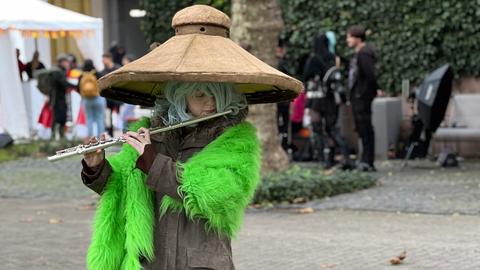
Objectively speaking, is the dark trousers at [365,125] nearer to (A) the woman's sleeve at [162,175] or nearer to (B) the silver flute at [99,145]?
(B) the silver flute at [99,145]

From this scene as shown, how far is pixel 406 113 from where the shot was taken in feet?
50.5

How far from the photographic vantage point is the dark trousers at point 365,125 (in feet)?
42.4

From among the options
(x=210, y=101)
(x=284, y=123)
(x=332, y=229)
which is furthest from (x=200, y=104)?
(x=284, y=123)

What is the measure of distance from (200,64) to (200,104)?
0.20 m

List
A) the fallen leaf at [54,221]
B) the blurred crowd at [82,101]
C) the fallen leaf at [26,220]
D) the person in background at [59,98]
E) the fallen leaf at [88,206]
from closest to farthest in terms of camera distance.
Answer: the fallen leaf at [54,221] < the fallen leaf at [26,220] < the fallen leaf at [88,206] < the blurred crowd at [82,101] < the person in background at [59,98]

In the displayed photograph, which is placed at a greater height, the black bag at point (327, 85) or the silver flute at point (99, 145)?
the silver flute at point (99, 145)

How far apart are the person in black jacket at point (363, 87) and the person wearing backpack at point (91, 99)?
5.10m

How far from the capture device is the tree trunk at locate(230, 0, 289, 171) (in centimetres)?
1166

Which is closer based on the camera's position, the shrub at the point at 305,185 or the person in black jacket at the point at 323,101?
the shrub at the point at 305,185

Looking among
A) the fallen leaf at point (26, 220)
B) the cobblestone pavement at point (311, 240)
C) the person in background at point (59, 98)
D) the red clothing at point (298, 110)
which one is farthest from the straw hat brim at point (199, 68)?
the person in background at point (59, 98)

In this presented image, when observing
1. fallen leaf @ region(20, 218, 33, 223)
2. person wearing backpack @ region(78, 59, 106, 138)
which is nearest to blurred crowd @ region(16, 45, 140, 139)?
person wearing backpack @ region(78, 59, 106, 138)

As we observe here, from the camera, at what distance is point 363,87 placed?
504 inches

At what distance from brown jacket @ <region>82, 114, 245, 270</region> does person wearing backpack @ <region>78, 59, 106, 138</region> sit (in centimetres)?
1223

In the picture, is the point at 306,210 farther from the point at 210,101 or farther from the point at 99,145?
the point at 99,145
